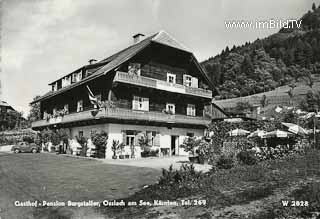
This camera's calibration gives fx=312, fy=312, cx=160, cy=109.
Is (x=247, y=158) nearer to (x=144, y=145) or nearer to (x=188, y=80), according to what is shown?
(x=144, y=145)

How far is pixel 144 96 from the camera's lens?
29.8 meters

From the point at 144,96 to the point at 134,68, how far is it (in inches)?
111

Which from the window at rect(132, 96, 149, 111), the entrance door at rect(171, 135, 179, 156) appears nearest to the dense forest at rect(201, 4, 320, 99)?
the entrance door at rect(171, 135, 179, 156)

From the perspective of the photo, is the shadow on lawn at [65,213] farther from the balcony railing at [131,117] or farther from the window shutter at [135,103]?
the window shutter at [135,103]

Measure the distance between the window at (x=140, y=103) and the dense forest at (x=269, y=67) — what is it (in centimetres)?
7540

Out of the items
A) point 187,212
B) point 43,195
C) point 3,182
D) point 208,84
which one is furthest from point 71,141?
point 187,212

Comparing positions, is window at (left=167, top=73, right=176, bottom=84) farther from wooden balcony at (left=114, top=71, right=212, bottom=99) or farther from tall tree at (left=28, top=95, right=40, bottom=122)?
tall tree at (left=28, top=95, right=40, bottom=122)

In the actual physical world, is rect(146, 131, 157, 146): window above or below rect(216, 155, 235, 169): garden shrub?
above

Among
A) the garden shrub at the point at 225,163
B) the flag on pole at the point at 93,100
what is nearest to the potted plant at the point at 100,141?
the flag on pole at the point at 93,100

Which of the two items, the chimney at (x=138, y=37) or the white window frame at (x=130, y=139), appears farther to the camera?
the chimney at (x=138, y=37)

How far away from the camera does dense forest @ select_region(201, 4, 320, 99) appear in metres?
103

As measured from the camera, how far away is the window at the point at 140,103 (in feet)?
95.4

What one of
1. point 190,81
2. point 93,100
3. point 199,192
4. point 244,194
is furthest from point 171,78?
point 244,194

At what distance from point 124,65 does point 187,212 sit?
22.5 metres
